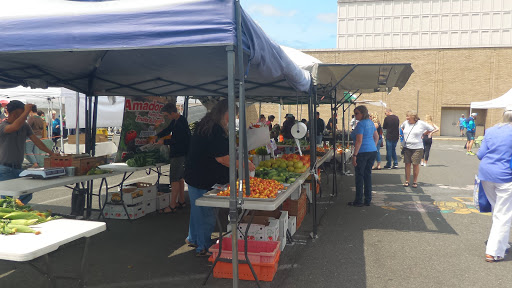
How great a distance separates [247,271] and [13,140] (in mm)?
3590

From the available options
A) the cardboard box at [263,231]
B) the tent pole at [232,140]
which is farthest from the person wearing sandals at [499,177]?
the tent pole at [232,140]

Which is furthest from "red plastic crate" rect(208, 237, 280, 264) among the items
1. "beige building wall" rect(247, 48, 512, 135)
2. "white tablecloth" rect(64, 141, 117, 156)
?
"beige building wall" rect(247, 48, 512, 135)

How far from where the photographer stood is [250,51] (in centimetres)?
324

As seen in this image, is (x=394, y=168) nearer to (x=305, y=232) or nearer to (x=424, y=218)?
(x=424, y=218)

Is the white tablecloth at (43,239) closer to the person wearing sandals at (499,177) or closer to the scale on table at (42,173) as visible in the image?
the scale on table at (42,173)

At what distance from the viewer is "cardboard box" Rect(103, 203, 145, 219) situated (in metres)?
6.46

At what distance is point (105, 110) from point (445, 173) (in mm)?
11353

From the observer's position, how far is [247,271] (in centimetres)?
418

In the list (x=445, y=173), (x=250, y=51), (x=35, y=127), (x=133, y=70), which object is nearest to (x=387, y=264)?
(x=250, y=51)

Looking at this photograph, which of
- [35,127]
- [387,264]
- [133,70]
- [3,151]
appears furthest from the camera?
[35,127]

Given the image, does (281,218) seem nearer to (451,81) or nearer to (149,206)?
(149,206)

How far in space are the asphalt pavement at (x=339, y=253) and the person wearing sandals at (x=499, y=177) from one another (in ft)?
0.84

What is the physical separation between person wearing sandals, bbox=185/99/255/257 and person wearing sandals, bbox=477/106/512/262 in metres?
2.81

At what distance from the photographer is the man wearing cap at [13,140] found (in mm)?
5180
